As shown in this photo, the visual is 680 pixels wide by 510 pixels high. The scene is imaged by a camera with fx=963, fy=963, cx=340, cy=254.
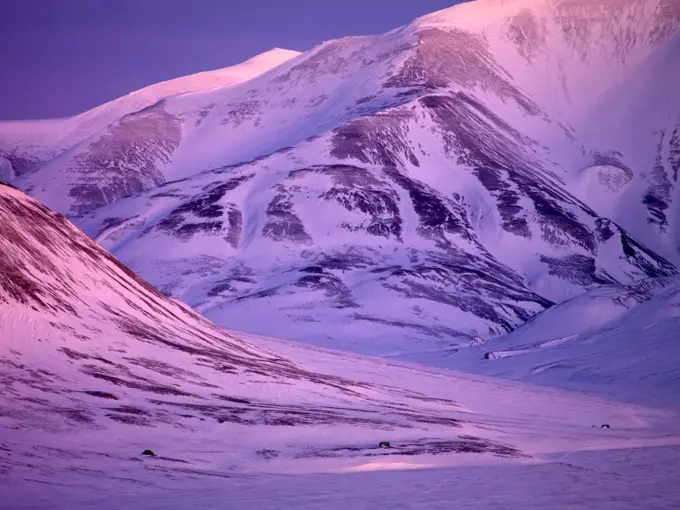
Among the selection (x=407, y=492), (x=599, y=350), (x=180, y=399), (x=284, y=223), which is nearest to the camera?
(x=407, y=492)

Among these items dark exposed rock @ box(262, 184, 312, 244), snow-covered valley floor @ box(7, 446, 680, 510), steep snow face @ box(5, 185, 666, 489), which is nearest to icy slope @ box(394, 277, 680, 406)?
steep snow face @ box(5, 185, 666, 489)

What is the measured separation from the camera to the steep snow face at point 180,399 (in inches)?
1321

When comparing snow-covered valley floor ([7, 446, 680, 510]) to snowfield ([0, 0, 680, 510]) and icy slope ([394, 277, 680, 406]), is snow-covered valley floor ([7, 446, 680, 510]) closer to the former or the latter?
snowfield ([0, 0, 680, 510])

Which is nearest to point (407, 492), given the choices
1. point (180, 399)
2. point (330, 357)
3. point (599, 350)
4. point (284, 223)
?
point (180, 399)

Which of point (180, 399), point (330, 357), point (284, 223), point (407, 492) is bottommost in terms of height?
point (407, 492)

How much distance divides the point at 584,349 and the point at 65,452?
257 ft

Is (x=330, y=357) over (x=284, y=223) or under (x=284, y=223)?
under

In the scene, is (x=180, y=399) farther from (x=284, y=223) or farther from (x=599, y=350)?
(x=284, y=223)

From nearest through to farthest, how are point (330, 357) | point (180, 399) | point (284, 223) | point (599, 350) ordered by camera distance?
1. point (180, 399)
2. point (330, 357)
3. point (599, 350)
4. point (284, 223)

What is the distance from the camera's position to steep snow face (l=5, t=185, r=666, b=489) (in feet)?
110

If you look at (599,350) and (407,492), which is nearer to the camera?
(407,492)

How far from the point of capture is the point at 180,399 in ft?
148

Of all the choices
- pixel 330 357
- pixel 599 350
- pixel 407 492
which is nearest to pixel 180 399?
pixel 407 492

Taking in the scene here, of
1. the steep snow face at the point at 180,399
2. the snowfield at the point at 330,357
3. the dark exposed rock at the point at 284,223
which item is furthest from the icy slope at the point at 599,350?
the dark exposed rock at the point at 284,223
